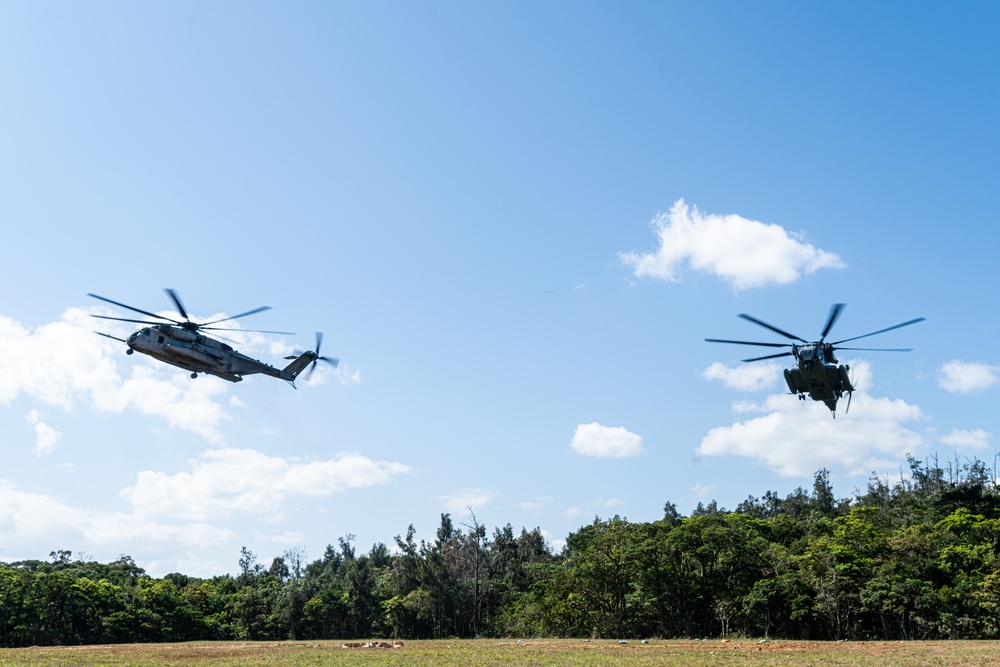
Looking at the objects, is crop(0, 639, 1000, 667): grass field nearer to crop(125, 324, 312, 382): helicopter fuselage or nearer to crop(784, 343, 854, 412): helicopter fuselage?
crop(784, 343, 854, 412): helicopter fuselage

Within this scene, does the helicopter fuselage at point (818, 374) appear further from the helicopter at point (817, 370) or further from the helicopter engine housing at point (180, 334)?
the helicopter engine housing at point (180, 334)

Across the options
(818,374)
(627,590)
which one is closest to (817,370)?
(818,374)

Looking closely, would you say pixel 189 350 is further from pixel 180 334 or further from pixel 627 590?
pixel 627 590

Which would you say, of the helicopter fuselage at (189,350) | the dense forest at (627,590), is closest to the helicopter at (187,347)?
the helicopter fuselage at (189,350)

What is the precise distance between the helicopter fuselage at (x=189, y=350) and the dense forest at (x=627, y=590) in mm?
32540

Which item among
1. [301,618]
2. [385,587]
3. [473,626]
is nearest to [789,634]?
[473,626]

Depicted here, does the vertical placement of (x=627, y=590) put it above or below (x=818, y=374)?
below

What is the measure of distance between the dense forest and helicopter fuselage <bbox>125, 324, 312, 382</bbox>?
32540mm

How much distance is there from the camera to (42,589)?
232ft

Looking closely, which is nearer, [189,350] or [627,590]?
[189,350]

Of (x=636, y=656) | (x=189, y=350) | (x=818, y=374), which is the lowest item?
(x=636, y=656)

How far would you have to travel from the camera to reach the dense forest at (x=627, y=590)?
4972 cm

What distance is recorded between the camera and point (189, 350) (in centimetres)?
3750

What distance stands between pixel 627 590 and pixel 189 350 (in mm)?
38624
